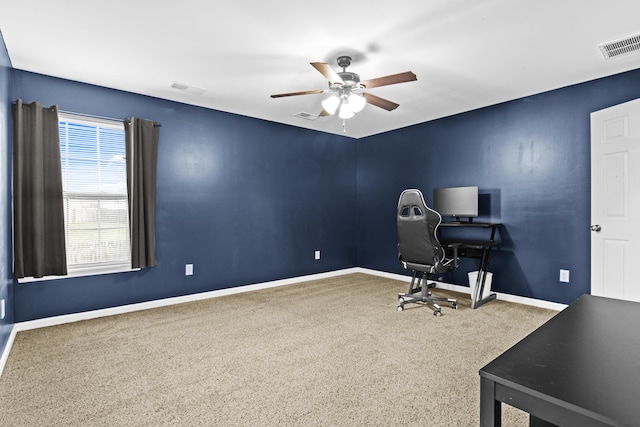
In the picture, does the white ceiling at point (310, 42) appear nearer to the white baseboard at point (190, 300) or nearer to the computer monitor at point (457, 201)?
the computer monitor at point (457, 201)

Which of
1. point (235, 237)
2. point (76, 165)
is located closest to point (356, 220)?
point (235, 237)

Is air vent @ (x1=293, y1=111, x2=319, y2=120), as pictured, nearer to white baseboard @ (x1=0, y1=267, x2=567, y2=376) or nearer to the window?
the window

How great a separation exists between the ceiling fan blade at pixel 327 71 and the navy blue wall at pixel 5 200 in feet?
7.61

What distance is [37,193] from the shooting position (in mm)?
3066

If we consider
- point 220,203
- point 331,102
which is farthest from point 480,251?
point 220,203

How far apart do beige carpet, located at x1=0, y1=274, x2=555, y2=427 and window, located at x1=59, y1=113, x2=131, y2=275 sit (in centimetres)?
64

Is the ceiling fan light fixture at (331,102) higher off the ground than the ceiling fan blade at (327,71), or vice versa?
the ceiling fan blade at (327,71)

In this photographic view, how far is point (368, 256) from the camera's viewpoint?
5.78 meters

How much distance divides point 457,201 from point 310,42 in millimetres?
2717

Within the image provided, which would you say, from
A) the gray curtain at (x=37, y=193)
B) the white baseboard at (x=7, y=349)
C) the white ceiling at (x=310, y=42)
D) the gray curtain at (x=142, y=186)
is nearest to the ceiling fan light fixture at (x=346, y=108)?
the white ceiling at (x=310, y=42)

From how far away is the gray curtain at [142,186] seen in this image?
362 centimetres

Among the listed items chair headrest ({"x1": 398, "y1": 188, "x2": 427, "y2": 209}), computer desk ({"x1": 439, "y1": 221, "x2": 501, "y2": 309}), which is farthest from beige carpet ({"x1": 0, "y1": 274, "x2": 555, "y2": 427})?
chair headrest ({"x1": 398, "y1": 188, "x2": 427, "y2": 209})

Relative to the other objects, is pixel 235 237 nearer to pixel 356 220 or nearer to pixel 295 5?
pixel 356 220

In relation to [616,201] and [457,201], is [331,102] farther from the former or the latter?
[616,201]
